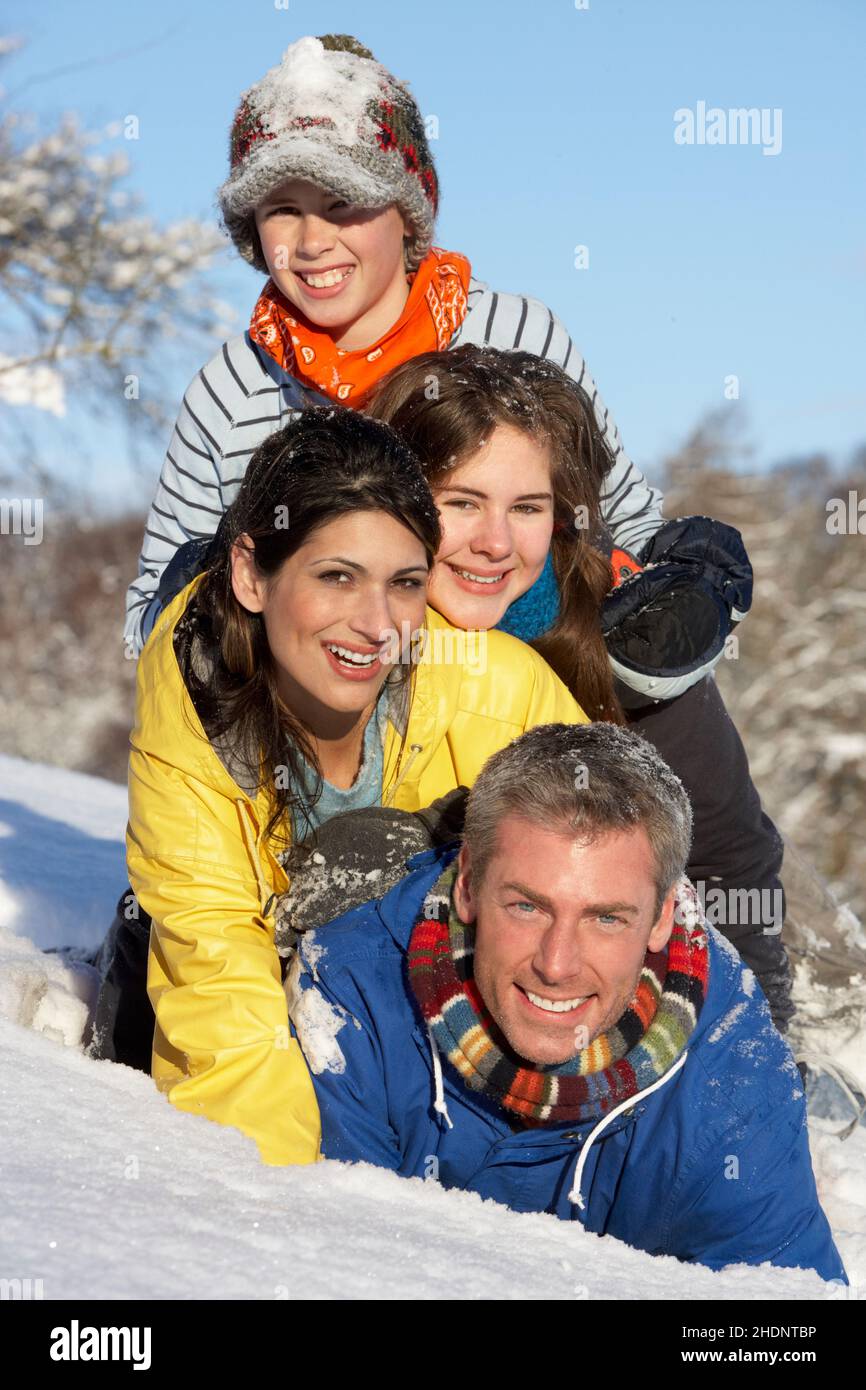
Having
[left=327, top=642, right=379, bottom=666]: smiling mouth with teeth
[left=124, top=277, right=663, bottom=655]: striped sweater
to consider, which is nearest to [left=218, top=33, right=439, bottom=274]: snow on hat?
[left=124, top=277, right=663, bottom=655]: striped sweater

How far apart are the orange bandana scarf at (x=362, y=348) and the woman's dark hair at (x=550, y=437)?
3.9 inches

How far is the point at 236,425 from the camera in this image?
327cm

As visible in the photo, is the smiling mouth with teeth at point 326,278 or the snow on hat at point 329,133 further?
the smiling mouth with teeth at point 326,278

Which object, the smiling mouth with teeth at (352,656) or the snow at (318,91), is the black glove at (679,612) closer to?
the smiling mouth with teeth at (352,656)

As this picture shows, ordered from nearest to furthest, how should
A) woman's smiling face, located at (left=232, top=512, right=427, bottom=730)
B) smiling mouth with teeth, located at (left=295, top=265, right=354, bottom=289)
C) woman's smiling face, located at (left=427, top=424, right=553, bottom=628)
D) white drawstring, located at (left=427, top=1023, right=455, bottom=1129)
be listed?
white drawstring, located at (left=427, top=1023, right=455, bottom=1129) < woman's smiling face, located at (left=232, top=512, right=427, bottom=730) < woman's smiling face, located at (left=427, top=424, right=553, bottom=628) < smiling mouth with teeth, located at (left=295, top=265, right=354, bottom=289)

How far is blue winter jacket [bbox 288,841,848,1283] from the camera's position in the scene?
→ 235cm

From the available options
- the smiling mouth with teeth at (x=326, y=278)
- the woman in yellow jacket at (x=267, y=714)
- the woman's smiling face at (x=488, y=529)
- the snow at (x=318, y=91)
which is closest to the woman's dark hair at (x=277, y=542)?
the woman in yellow jacket at (x=267, y=714)

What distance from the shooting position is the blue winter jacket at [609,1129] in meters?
2.35

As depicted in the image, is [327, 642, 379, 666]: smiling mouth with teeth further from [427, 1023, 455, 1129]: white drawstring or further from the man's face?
[427, 1023, 455, 1129]: white drawstring

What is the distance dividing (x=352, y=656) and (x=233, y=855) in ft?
1.46

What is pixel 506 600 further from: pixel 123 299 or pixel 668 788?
pixel 123 299

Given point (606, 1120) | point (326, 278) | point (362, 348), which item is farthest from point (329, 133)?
point (606, 1120)

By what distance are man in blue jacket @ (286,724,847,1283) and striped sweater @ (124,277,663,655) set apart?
1111 millimetres

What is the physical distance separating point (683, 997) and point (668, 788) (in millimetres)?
374
